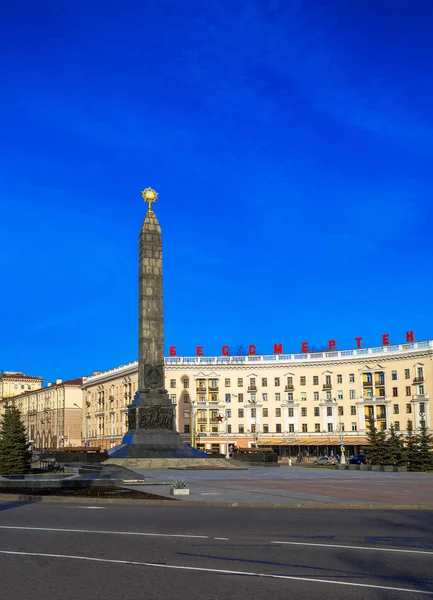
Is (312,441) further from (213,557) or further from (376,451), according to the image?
(213,557)

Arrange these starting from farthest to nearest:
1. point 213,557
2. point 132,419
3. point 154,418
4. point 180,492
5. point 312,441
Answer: point 312,441
point 132,419
point 154,418
point 180,492
point 213,557

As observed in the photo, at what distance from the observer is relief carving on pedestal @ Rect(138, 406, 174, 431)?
48.8 m

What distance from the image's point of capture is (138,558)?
959 centimetres

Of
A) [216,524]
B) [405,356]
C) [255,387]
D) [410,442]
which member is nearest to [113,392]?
[255,387]

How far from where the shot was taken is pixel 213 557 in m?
9.73

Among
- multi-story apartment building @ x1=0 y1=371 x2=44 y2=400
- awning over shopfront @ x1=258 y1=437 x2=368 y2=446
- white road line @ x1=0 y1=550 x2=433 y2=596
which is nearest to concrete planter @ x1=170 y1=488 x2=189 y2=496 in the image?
white road line @ x1=0 y1=550 x2=433 y2=596

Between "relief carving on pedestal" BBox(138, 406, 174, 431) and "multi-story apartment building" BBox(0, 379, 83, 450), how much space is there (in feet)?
286

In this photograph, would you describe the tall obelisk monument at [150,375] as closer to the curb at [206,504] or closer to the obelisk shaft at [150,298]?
the obelisk shaft at [150,298]

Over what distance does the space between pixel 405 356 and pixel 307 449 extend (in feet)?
67.1

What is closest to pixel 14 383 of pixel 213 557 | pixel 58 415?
pixel 58 415

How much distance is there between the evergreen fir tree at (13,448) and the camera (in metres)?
42.8

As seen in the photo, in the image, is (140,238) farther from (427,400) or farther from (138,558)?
(427,400)

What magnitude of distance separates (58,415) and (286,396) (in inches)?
2050

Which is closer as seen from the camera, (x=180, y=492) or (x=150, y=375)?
(x=180, y=492)
